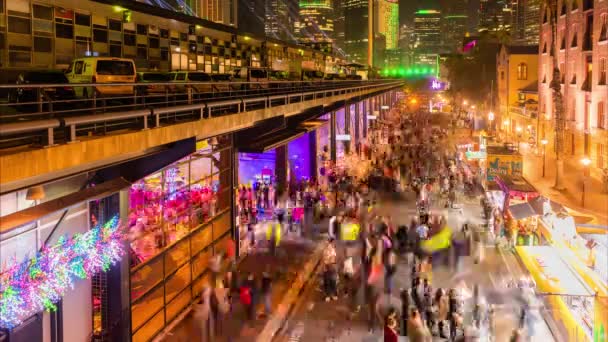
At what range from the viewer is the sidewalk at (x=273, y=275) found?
14375 millimetres

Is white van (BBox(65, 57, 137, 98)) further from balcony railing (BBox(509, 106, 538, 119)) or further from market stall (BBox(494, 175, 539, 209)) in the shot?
balcony railing (BBox(509, 106, 538, 119))

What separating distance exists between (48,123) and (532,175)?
28.2 m

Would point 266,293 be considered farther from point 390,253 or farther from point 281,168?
point 281,168

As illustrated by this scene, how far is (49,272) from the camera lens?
27.8 feet

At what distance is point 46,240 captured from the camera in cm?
923

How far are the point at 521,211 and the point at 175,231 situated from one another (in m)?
11.6

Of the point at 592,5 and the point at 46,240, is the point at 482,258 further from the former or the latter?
the point at 592,5

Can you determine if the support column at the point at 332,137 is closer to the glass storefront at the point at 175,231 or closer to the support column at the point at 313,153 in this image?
the support column at the point at 313,153

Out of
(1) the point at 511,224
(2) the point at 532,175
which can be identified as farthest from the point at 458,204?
(1) the point at 511,224

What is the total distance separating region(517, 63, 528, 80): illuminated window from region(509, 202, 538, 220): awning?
47.1 m

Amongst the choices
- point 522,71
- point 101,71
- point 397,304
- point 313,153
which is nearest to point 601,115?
point 313,153

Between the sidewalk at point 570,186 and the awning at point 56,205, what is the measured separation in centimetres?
1664

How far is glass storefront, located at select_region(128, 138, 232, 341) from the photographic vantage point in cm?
1327

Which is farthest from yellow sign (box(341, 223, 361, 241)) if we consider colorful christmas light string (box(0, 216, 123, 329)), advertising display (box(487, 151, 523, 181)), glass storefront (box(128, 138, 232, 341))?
colorful christmas light string (box(0, 216, 123, 329))
